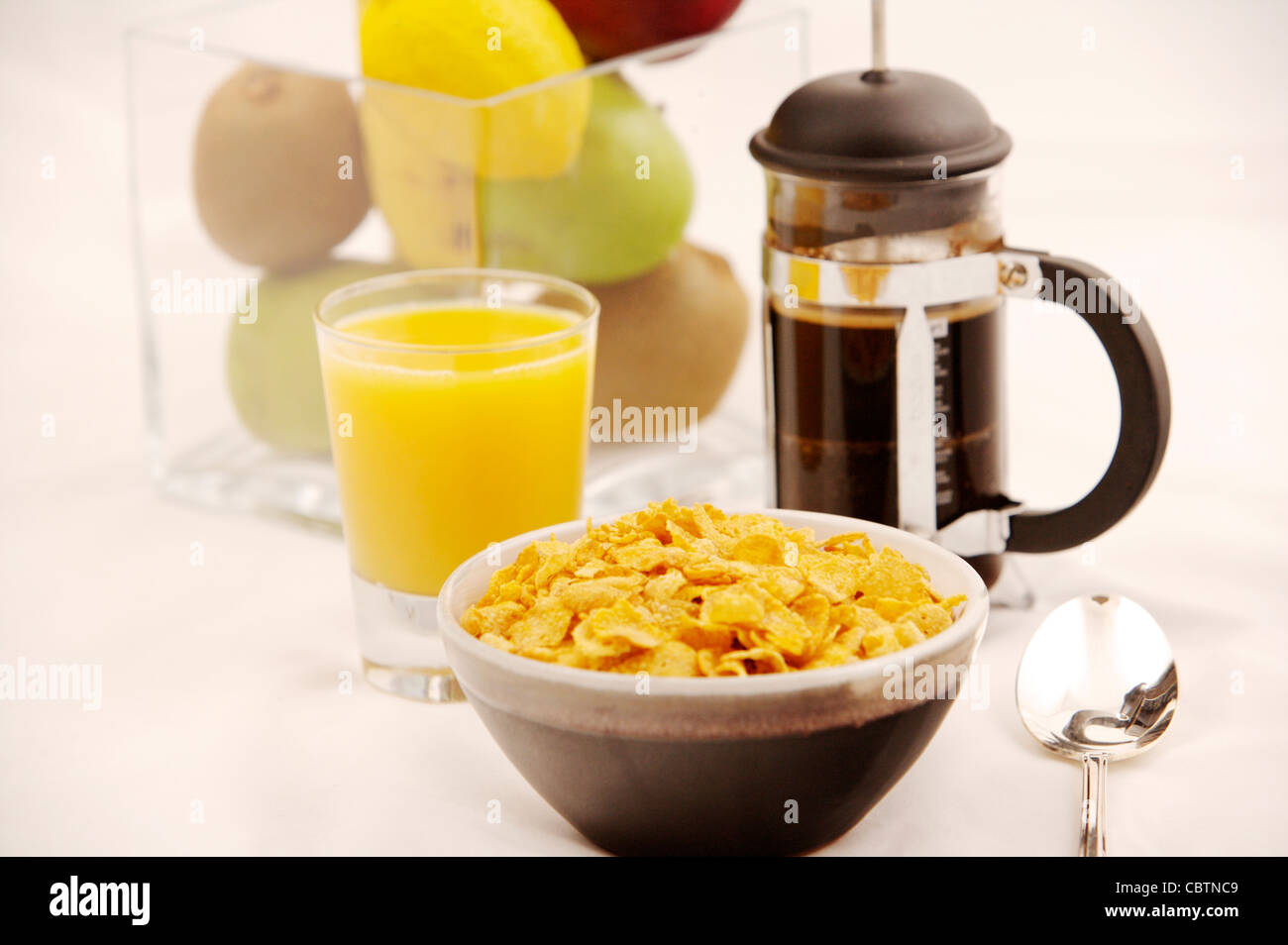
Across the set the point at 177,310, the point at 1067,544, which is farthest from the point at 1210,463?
the point at 177,310

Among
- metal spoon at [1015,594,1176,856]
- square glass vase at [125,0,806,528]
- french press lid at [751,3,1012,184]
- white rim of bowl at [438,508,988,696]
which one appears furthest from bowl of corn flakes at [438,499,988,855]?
square glass vase at [125,0,806,528]

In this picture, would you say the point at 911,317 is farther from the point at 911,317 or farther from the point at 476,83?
the point at 476,83

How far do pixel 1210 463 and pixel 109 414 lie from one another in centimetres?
90

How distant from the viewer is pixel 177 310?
1175mm

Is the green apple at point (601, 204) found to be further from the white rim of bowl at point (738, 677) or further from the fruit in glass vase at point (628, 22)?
the white rim of bowl at point (738, 677)

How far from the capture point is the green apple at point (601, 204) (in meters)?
0.98

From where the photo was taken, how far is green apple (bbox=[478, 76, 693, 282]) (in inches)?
38.8

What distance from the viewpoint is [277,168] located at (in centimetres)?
108

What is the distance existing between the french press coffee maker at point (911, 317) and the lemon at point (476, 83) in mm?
136

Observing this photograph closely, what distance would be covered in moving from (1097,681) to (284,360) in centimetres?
62

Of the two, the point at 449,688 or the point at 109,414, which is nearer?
the point at 449,688

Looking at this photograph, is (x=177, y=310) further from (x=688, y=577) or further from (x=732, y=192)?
(x=688, y=577)

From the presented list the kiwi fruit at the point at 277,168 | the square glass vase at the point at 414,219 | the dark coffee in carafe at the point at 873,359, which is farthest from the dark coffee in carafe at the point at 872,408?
the kiwi fruit at the point at 277,168

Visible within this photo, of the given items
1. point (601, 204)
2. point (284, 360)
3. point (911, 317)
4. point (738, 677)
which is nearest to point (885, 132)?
point (911, 317)
